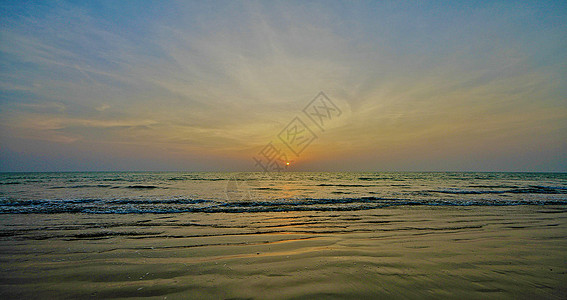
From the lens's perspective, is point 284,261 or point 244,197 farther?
point 244,197

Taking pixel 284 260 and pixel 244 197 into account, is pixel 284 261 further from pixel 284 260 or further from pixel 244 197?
pixel 244 197

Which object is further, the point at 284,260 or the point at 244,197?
the point at 244,197

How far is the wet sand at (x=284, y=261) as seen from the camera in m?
3.54

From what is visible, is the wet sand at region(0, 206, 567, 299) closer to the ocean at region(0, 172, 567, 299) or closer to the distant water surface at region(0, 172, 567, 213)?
the ocean at region(0, 172, 567, 299)

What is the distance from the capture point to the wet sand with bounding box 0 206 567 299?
11.6 ft

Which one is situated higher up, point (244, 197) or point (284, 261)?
point (284, 261)

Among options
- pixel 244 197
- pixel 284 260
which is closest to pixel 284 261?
pixel 284 260

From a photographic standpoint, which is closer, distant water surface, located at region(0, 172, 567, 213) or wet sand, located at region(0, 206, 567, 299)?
wet sand, located at region(0, 206, 567, 299)

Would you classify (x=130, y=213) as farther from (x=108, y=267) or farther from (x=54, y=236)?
(x=108, y=267)

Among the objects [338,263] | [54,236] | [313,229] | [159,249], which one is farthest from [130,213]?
[338,263]

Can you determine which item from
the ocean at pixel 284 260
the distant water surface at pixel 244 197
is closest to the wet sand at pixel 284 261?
the ocean at pixel 284 260

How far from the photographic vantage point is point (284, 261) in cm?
468

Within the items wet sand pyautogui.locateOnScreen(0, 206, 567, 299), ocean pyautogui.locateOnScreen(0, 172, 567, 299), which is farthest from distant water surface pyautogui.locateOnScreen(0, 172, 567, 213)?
wet sand pyautogui.locateOnScreen(0, 206, 567, 299)

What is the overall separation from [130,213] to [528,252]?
14.2 meters
